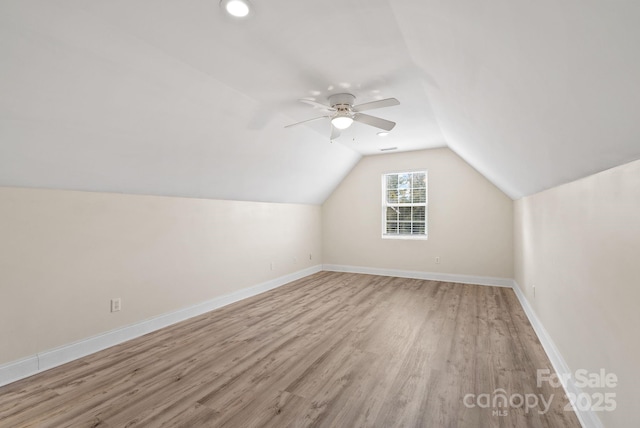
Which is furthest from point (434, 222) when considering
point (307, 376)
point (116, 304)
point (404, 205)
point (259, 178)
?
point (116, 304)

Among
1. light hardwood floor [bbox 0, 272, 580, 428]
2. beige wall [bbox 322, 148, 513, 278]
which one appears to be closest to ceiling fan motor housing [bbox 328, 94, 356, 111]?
light hardwood floor [bbox 0, 272, 580, 428]

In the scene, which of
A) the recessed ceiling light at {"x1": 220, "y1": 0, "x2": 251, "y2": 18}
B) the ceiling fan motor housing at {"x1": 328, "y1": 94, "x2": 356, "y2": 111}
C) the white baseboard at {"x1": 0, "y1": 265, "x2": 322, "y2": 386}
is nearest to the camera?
the recessed ceiling light at {"x1": 220, "y1": 0, "x2": 251, "y2": 18}

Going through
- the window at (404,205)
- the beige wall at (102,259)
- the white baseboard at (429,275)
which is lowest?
the white baseboard at (429,275)

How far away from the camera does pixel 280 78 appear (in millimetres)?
2750

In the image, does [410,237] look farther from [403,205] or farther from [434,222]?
[403,205]

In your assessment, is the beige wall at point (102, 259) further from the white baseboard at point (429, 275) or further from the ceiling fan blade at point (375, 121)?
the white baseboard at point (429, 275)

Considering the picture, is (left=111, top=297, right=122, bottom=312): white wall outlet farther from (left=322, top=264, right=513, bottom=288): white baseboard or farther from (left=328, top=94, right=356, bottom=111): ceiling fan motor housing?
(left=322, top=264, right=513, bottom=288): white baseboard

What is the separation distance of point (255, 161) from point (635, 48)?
151 inches

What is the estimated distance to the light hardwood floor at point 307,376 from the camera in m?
1.97

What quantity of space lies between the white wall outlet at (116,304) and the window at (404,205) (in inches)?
192

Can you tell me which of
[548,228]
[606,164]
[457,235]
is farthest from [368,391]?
[457,235]

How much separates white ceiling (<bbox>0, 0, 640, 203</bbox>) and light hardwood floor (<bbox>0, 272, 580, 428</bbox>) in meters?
1.67

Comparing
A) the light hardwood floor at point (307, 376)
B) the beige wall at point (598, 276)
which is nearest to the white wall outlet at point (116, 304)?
the light hardwood floor at point (307, 376)

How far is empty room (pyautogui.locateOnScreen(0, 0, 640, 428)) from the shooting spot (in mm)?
1424
